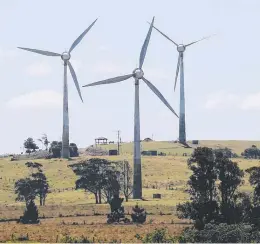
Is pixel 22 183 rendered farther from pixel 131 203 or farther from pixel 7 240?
pixel 7 240

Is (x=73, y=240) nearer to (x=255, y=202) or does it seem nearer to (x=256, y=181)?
(x=255, y=202)

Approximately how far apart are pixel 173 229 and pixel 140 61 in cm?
7287

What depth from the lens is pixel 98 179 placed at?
16375 cm

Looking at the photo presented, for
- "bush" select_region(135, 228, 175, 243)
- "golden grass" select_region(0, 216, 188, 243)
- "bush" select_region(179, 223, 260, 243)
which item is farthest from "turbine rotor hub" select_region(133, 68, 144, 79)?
"bush" select_region(179, 223, 260, 243)

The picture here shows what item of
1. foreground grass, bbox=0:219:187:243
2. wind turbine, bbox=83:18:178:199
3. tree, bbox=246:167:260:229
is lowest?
foreground grass, bbox=0:219:187:243

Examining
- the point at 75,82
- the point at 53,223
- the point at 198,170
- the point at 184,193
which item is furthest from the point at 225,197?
the point at 75,82

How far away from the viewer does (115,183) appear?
154000 millimetres

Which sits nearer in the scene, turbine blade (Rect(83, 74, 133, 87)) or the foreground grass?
the foreground grass

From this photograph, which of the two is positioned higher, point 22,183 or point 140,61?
point 140,61

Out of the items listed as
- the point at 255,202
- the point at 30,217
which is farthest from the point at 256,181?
the point at 30,217

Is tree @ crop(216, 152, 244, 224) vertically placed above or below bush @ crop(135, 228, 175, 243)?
above

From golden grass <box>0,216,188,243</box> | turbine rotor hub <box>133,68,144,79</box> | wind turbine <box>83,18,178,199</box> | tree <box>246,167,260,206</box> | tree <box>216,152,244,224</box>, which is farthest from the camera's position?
turbine rotor hub <box>133,68,144,79</box>

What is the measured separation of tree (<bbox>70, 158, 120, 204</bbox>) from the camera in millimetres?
154375

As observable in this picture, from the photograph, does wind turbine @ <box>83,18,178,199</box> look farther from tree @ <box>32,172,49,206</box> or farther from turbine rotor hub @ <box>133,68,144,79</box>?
tree @ <box>32,172,49,206</box>
